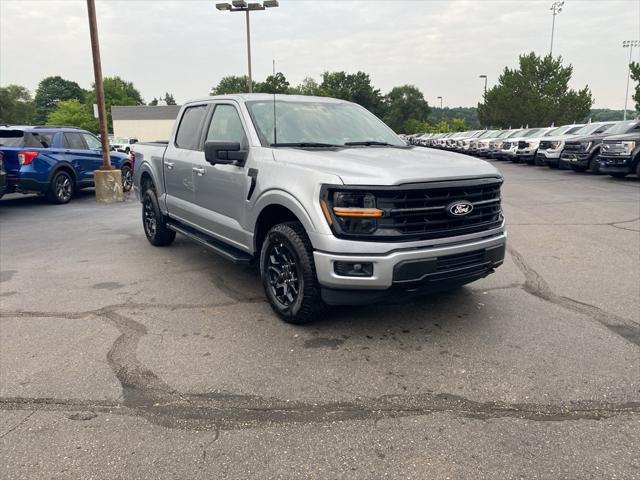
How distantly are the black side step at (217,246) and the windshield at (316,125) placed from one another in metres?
1.10

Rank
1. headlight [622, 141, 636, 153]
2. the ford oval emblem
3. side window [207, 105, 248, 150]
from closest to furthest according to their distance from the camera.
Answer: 1. the ford oval emblem
2. side window [207, 105, 248, 150]
3. headlight [622, 141, 636, 153]

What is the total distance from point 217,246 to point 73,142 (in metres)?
9.27

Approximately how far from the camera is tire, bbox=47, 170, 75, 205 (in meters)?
11.8

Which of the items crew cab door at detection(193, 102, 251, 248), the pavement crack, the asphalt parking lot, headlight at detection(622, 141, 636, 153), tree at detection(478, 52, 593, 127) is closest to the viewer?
the asphalt parking lot

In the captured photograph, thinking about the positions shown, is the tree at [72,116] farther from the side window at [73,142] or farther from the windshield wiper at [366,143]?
the windshield wiper at [366,143]

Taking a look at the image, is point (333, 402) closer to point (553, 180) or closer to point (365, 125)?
point (365, 125)

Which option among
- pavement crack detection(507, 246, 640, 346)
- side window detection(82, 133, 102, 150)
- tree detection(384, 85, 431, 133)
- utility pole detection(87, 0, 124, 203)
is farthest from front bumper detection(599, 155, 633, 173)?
tree detection(384, 85, 431, 133)

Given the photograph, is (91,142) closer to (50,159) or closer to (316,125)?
(50,159)

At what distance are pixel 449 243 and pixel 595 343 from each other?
4.42 feet

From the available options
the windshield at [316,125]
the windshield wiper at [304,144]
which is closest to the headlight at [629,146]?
the windshield at [316,125]

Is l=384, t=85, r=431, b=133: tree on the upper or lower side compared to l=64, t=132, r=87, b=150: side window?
upper

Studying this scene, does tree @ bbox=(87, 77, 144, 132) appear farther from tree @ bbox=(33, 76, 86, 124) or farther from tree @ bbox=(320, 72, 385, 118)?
tree @ bbox=(320, 72, 385, 118)

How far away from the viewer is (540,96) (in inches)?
2026

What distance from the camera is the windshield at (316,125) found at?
474cm
